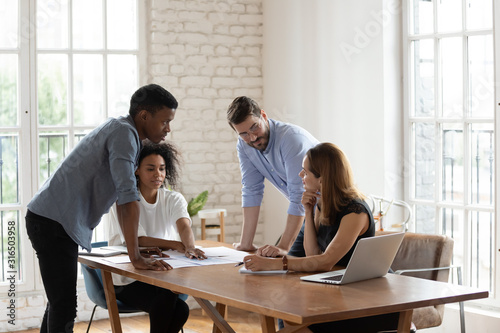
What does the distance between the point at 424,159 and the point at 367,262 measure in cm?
211

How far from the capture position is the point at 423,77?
4605 millimetres

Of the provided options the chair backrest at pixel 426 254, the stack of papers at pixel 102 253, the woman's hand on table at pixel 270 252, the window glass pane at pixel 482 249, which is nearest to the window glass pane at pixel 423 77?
the window glass pane at pixel 482 249

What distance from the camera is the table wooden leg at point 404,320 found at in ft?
8.34

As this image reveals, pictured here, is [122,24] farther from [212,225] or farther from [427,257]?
[427,257]

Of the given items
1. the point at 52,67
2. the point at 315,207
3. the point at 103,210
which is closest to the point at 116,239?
the point at 103,210

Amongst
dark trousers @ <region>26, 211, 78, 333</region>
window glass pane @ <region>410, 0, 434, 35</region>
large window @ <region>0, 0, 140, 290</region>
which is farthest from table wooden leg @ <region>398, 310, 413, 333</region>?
large window @ <region>0, 0, 140, 290</region>

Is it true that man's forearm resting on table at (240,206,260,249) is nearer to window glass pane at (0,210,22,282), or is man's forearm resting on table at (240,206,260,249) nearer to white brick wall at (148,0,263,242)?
white brick wall at (148,0,263,242)

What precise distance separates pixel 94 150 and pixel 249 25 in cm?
300

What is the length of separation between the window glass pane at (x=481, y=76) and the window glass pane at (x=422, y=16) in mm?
322

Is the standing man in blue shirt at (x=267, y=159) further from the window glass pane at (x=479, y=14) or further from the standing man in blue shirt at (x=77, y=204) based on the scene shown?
the window glass pane at (x=479, y=14)

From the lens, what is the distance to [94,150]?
3.00 metres

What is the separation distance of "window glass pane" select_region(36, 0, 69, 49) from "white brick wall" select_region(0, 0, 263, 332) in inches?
24.7

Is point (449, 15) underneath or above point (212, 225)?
above

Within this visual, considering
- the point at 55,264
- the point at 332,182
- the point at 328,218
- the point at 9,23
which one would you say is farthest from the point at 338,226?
the point at 9,23
